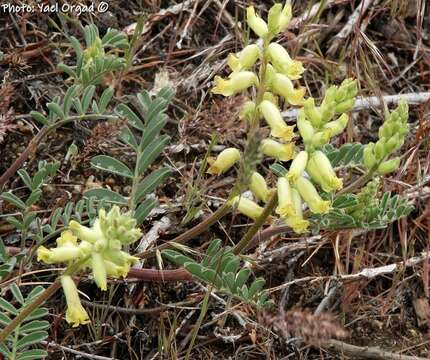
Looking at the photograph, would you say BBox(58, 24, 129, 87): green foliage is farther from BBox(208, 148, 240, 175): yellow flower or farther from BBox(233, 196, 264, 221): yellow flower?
BBox(233, 196, 264, 221): yellow flower

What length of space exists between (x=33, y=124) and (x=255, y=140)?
1879 millimetres

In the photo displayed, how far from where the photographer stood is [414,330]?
10.8ft

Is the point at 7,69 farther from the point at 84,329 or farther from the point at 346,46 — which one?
the point at 346,46

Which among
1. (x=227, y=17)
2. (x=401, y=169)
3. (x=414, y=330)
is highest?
(x=227, y=17)

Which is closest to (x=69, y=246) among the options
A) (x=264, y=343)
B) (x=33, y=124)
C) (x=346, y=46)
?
(x=264, y=343)

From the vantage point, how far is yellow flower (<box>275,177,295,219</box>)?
2369 millimetres

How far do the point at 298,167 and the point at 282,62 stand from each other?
15.4 inches

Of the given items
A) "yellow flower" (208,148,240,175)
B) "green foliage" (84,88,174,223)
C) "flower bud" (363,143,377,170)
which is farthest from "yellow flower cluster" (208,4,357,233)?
"green foliage" (84,88,174,223)

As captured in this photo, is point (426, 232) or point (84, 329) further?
point (426, 232)

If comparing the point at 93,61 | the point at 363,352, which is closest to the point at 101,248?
the point at 93,61

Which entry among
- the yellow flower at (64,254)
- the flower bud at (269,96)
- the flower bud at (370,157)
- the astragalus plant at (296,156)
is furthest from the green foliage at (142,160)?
the flower bud at (370,157)

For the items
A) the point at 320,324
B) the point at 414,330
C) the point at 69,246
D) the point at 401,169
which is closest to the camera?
the point at 69,246

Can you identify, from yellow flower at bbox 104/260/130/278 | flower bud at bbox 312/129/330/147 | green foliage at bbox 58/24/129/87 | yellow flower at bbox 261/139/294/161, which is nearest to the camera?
yellow flower at bbox 104/260/130/278

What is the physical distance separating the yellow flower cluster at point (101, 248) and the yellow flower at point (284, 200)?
510mm
